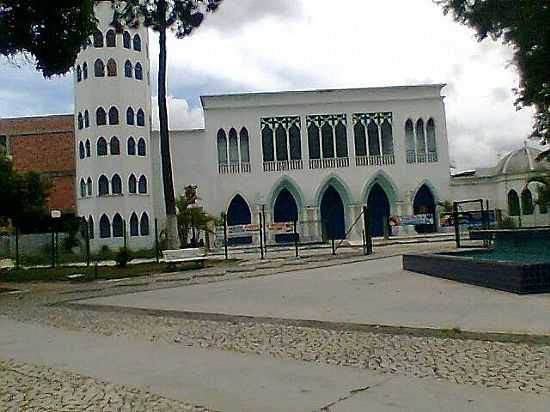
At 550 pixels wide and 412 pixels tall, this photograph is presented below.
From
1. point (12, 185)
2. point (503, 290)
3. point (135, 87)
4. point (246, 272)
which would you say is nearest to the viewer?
point (503, 290)

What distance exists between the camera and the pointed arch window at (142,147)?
152 ft

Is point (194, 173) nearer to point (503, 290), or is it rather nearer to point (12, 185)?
point (12, 185)

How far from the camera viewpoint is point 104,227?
4534 centimetres

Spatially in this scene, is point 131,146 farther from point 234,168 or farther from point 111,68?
point 234,168

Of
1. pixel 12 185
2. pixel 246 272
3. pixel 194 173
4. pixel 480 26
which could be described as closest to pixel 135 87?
pixel 194 173

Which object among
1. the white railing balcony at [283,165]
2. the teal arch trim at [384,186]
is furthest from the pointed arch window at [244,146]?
the teal arch trim at [384,186]

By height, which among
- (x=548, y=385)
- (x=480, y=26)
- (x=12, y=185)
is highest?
(x=480, y=26)

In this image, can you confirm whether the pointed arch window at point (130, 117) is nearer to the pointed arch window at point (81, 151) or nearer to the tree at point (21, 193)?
the pointed arch window at point (81, 151)

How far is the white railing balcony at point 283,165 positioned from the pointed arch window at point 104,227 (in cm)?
1264

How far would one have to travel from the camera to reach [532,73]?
1800cm

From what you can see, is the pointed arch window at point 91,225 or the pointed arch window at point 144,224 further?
the pointed arch window at point 144,224

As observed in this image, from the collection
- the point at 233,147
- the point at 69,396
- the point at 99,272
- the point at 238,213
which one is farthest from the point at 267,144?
the point at 69,396

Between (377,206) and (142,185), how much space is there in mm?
18836

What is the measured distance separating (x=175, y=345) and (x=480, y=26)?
13009 millimetres
